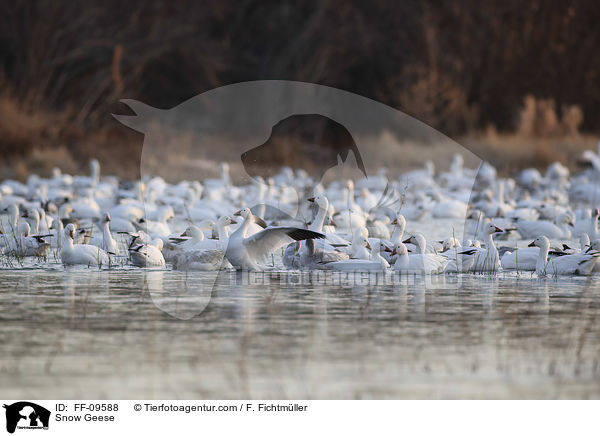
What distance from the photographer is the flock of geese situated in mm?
9734

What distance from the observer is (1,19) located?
2378cm

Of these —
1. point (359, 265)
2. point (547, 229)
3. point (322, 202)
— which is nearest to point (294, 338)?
point (359, 265)

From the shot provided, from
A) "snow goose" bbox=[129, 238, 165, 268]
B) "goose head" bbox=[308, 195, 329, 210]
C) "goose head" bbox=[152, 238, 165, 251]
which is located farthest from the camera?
"goose head" bbox=[308, 195, 329, 210]

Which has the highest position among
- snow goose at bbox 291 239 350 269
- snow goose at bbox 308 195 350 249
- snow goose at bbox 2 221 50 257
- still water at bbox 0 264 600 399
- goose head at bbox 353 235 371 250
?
snow goose at bbox 308 195 350 249

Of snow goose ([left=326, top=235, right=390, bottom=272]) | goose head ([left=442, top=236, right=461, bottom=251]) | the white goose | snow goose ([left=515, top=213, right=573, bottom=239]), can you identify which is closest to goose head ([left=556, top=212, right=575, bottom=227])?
snow goose ([left=515, top=213, right=573, bottom=239])

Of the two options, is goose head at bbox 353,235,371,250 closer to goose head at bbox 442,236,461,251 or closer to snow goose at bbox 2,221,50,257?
goose head at bbox 442,236,461,251

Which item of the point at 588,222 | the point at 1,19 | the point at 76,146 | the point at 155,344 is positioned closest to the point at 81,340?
the point at 155,344

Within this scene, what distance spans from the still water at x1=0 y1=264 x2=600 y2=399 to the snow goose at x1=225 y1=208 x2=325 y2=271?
0.28 m

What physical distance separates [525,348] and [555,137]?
60.0ft

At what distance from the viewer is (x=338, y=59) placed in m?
26.7

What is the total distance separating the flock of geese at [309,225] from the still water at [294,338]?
46cm
